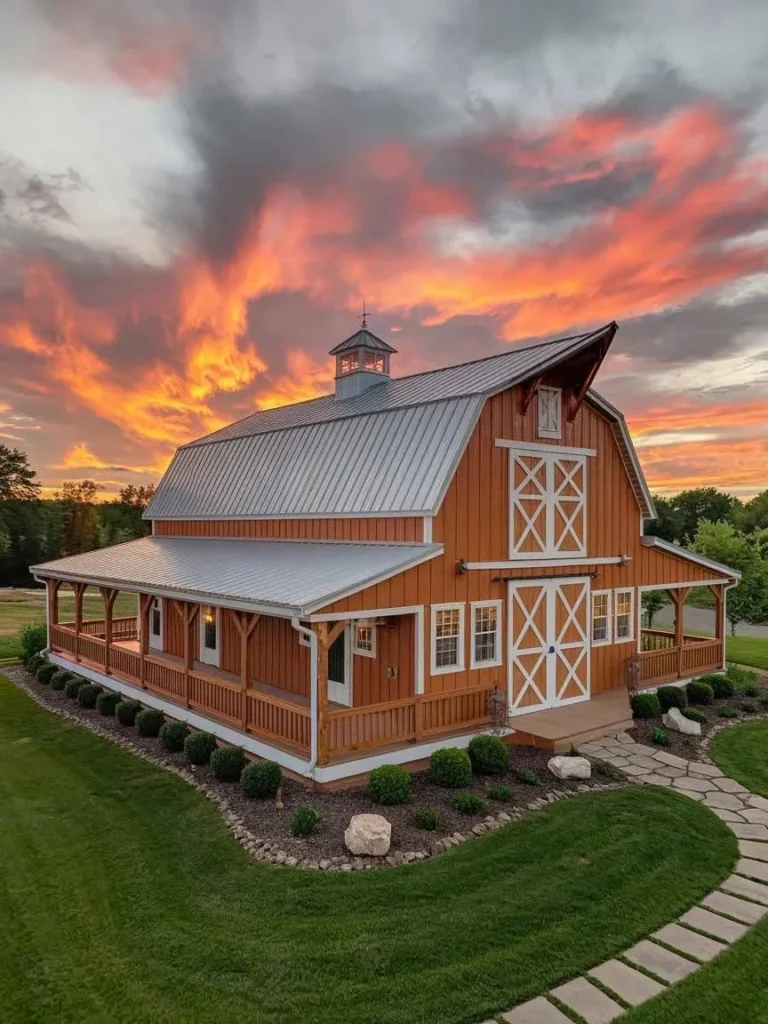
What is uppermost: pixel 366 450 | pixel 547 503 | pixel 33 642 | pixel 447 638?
pixel 366 450

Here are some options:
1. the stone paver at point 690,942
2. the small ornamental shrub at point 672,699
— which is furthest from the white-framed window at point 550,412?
the stone paver at point 690,942

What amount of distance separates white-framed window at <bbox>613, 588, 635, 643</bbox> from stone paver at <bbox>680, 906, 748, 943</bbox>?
8.59 metres

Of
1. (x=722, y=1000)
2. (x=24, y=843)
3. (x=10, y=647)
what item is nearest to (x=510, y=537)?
(x=722, y=1000)

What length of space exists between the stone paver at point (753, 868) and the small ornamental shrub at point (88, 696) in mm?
13568

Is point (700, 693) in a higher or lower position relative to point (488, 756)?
lower

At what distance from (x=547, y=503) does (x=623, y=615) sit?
13.1ft

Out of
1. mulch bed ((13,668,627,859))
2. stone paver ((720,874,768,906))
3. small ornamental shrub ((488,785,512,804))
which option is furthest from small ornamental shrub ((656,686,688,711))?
stone paver ((720,874,768,906))

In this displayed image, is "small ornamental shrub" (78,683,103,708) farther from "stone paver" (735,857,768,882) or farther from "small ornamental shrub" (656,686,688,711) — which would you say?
"stone paver" (735,857,768,882)

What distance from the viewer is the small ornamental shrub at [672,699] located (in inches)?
543

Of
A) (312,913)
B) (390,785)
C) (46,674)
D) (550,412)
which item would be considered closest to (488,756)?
(390,785)

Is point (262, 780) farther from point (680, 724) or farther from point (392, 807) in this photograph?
point (680, 724)

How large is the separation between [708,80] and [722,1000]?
50.0ft

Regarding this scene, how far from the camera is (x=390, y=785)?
29.7ft

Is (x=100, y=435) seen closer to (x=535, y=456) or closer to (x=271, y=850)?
(x=535, y=456)
